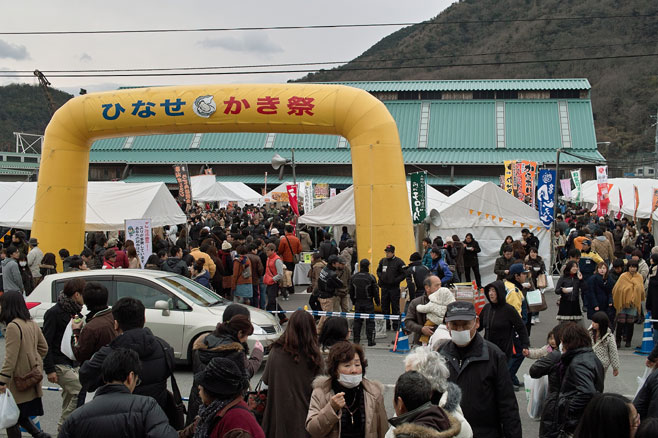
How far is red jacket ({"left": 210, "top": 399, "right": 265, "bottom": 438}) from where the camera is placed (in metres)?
3.53

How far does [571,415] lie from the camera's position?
15.9 ft

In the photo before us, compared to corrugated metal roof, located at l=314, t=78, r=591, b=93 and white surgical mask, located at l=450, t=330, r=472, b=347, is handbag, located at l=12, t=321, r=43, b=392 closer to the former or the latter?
white surgical mask, located at l=450, t=330, r=472, b=347

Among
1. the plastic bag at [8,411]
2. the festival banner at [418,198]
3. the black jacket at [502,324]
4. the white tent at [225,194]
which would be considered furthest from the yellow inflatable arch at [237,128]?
the white tent at [225,194]

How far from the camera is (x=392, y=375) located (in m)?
9.38

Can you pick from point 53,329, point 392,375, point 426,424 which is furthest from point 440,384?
point 392,375

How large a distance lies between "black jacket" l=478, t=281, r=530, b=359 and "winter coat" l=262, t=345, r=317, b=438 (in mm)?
3313

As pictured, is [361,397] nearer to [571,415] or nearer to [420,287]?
[571,415]

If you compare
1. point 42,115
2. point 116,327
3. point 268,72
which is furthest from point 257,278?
point 42,115

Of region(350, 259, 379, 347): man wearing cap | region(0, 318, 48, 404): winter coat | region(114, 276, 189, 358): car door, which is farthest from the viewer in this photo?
region(350, 259, 379, 347): man wearing cap

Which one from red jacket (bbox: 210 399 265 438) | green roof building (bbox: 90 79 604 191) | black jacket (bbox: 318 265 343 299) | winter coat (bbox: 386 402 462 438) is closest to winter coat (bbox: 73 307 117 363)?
red jacket (bbox: 210 399 265 438)

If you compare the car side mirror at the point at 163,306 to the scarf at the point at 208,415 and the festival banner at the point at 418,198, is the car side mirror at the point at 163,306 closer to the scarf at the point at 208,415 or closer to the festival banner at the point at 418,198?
the scarf at the point at 208,415

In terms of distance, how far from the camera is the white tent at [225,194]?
107ft

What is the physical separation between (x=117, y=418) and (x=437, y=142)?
4723 centimetres

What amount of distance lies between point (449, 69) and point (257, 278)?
88162 millimetres
